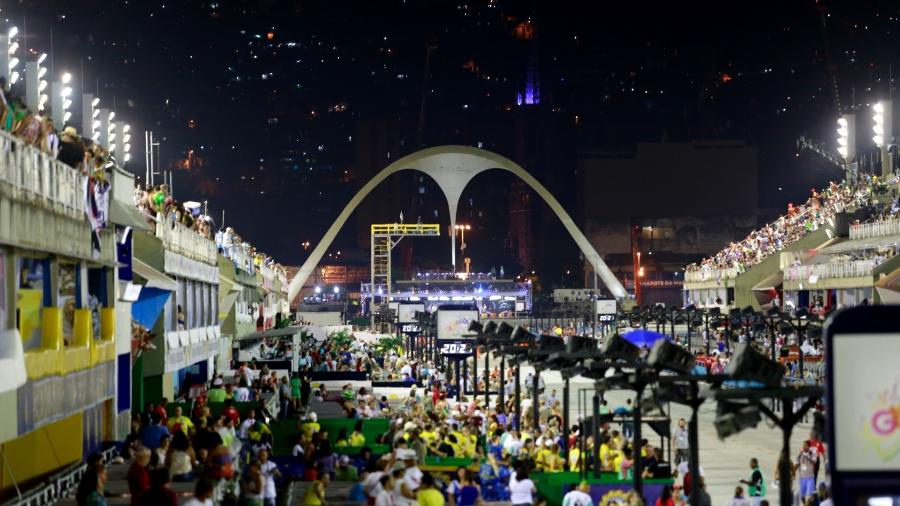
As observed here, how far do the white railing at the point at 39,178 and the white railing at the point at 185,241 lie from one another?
11.8m

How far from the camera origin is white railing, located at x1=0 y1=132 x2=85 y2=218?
14.3 meters

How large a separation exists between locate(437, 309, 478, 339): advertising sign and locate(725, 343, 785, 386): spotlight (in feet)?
124

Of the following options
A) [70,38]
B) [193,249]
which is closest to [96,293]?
[193,249]

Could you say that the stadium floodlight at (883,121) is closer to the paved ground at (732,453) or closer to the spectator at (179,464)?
the paved ground at (732,453)

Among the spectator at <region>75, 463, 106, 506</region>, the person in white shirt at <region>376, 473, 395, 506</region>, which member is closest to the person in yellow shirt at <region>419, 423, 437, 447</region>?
the person in white shirt at <region>376, 473, 395, 506</region>

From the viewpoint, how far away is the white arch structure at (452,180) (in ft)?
540

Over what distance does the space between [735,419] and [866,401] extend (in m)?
4.47

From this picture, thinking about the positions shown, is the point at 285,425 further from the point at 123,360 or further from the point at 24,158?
the point at 24,158

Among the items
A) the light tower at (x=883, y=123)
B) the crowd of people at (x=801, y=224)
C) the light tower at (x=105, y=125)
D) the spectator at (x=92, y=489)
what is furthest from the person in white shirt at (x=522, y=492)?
the light tower at (x=883, y=123)

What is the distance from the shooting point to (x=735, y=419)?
11.0m

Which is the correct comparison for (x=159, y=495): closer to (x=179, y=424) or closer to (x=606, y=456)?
(x=179, y=424)

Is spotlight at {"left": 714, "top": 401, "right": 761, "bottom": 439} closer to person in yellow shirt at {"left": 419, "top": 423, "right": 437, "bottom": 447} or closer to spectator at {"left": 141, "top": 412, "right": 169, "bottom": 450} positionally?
spectator at {"left": 141, "top": 412, "right": 169, "bottom": 450}

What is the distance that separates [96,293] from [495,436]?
9914mm

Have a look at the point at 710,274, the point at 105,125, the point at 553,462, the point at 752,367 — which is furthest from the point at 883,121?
the point at 752,367
